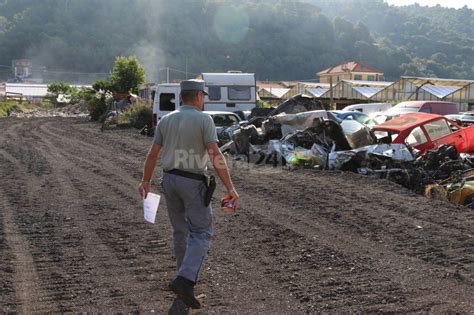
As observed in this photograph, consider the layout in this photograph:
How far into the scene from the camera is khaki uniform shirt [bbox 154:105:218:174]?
4.72 meters

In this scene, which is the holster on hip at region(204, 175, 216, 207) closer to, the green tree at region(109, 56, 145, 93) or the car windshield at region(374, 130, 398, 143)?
the car windshield at region(374, 130, 398, 143)

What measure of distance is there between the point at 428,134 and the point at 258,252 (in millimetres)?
8713

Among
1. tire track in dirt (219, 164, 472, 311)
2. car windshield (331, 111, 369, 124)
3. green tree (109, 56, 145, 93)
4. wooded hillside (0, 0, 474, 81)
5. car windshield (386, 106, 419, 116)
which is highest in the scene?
wooded hillside (0, 0, 474, 81)

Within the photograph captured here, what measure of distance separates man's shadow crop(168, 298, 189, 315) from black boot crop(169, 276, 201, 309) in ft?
0.23

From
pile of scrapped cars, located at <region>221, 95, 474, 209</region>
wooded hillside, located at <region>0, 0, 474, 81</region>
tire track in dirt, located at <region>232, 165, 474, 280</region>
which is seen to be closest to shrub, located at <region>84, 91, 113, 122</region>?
pile of scrapped cars, located at <region>221, 95, 474, 209</region>

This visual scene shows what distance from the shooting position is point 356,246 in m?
6.45

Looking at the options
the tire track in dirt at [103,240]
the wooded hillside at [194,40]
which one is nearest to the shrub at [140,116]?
the tire track in dirt at [103,240]

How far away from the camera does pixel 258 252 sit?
6223mm

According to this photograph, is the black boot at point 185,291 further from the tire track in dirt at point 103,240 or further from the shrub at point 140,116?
the shrub at point 140,116

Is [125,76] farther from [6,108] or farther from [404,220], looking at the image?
[404,220]

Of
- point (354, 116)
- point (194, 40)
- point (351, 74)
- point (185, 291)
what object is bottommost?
point (185, 291)

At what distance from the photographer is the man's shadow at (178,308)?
450 centimetres

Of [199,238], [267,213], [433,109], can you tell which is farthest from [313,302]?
[433,109]

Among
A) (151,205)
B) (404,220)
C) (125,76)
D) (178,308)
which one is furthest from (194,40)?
(178,308)
